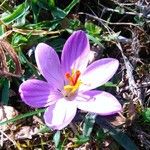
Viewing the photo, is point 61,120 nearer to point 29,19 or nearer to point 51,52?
point 51,52

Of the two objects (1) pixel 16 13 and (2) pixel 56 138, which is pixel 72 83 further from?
(1) pixel 16 13

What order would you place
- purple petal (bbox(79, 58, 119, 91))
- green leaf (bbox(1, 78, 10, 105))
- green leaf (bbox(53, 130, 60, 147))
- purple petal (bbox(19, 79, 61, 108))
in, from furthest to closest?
green leaf (bbox(1, 78, 10, 105)) → green leaf (bbox(53, 130, 60, 147)) → purple petal (bbox(79, 58, 119, 91)) → purple petal (bbox(19, 79, 61, 108))

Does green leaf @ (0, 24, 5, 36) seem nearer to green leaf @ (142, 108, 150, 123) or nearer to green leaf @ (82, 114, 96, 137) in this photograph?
green leaf @ (82, 114, 96, 137)

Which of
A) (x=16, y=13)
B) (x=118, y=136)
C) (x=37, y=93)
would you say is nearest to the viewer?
(x=37, y=93)

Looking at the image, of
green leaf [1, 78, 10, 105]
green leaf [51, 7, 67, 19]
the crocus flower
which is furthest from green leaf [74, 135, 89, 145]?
green leaf [51, 7, 67, 19]

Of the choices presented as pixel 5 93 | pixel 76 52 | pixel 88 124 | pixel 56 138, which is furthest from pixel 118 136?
pixel 5 93
